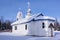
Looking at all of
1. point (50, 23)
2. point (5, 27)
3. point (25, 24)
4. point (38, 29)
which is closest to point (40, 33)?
point (38, 29)

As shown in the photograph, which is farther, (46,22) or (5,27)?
(5,27)

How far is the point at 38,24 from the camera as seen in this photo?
27516mm

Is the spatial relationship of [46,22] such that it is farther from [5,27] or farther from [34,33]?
[5,27]

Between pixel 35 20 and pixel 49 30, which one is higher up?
pixel 35 20

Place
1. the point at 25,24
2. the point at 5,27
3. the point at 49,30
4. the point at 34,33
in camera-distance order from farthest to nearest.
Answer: the point at 5,27, the point at 25,24, the point at 34,33, the point at 49,30

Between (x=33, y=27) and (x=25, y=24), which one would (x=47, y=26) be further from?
(x=25, y=24)

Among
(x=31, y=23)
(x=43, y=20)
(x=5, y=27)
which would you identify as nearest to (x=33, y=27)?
(x=31, y=23)

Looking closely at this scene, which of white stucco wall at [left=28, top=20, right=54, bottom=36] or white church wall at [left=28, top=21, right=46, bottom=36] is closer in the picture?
white stucco wall at [left=28, top=20, right=54, bottom=36]

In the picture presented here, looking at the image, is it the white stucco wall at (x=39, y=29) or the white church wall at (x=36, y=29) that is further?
the white church wall at (x=36, y=29)

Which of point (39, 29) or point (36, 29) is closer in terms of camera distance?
point (39, 29)

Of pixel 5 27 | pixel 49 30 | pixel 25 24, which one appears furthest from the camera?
pixel 5 27

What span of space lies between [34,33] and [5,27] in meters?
42.5

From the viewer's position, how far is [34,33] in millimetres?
29109

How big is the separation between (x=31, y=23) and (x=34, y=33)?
6.90ft
